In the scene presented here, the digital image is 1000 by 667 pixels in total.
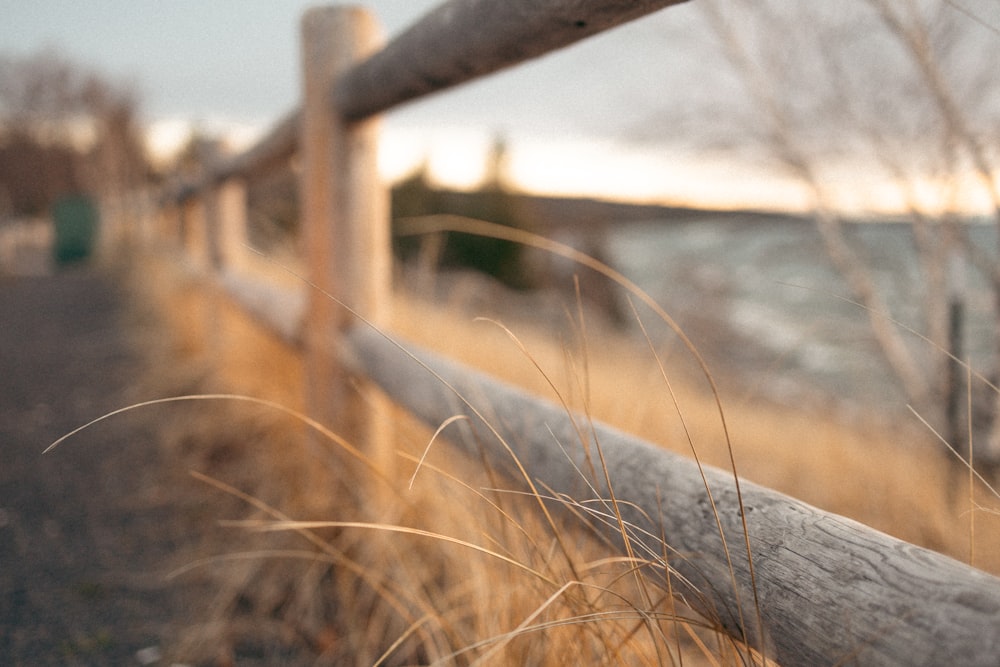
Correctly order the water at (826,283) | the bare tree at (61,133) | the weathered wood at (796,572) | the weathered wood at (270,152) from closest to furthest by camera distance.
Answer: the weathered wood at (796,572) → the weathered wood at (270,152) → the water at (826,283) → the bare tree at (61,133)

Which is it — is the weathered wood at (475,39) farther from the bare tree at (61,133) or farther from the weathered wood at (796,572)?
the bare tree at (61,133)

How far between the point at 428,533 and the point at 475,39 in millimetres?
645

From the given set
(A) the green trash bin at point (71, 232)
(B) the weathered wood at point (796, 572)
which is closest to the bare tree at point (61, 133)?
(A) the green trash bin at point (71, 232)

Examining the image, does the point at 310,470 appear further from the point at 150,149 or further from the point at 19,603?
the point at 150,149

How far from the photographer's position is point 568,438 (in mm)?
852

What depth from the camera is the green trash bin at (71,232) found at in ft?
51.0

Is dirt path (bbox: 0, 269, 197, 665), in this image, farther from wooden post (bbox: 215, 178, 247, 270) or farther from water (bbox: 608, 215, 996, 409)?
water (bbox: 608, 215, 996, 409)

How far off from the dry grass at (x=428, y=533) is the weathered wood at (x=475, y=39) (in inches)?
13.1

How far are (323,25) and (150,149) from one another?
94.3 feet

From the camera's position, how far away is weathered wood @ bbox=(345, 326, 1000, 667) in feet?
1.45

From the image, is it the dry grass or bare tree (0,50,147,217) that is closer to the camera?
the dry grass

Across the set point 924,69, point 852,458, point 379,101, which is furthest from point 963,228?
point 379,101

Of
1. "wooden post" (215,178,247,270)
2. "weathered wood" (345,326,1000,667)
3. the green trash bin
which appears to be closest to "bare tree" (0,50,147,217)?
the green trash bin

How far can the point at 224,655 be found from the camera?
1423 millimetres
